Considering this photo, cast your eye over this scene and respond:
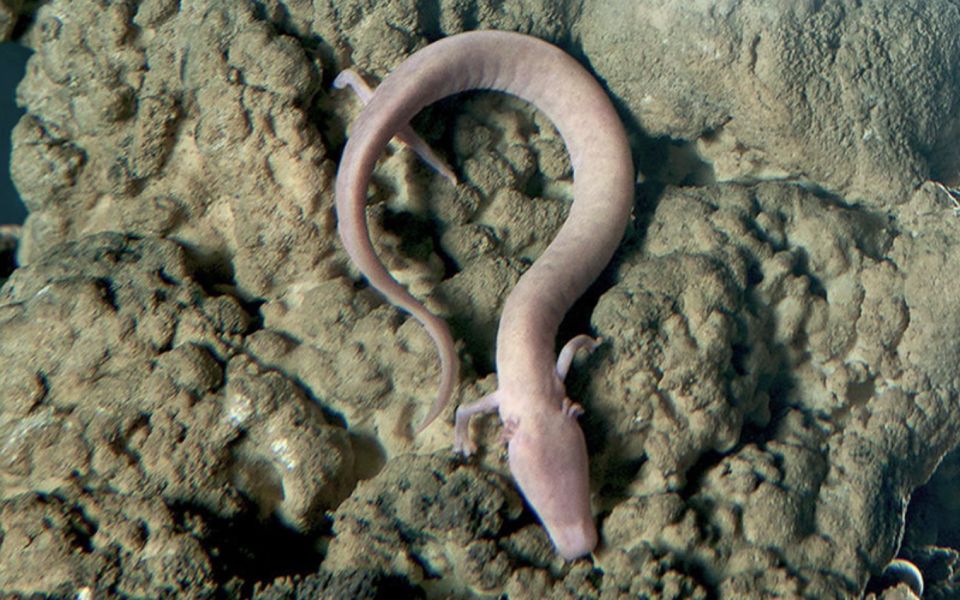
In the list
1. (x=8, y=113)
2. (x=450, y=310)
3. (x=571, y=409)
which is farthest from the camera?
(x=8, y=113)

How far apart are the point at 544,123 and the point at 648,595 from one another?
3365mm

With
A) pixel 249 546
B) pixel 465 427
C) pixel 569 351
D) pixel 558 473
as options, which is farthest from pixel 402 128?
pixel 249 546

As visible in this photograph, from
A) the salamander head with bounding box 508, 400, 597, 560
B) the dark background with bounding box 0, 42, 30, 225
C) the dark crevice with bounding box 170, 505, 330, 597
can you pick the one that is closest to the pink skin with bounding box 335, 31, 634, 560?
the salamander head with bounding box 508, 400, 597, 560

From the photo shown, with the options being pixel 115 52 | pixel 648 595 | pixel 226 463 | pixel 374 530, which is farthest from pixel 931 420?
pixel 115 52

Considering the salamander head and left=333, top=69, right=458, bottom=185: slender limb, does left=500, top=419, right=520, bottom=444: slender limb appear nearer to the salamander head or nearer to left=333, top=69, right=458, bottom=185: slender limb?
the salamander head

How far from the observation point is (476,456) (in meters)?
4.02

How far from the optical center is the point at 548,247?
4770mm

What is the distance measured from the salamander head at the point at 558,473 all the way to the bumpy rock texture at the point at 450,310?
136 millimetres

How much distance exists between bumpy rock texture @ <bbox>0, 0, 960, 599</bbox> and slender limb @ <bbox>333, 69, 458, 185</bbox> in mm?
121

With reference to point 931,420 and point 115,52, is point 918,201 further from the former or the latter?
point 115,52

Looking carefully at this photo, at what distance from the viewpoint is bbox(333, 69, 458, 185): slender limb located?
14.8ft

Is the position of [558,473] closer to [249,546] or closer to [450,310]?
[450,310]

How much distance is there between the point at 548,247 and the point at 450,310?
87 centimetres

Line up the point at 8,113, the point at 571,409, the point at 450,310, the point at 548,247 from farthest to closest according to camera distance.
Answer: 1. the point at 8,113
2. the point at 548,247
3. the point at 450,310
4. the point at 571,409
